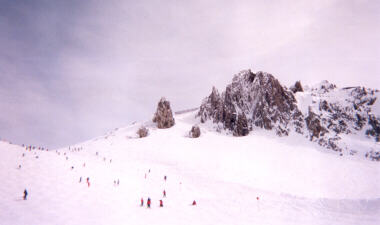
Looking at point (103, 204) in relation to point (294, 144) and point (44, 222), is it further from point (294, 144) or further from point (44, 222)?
point (294, 144)

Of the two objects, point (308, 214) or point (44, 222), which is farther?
point (308, 214)

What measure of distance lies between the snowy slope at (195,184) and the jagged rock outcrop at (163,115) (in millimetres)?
11132

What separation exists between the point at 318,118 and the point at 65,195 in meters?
73.2

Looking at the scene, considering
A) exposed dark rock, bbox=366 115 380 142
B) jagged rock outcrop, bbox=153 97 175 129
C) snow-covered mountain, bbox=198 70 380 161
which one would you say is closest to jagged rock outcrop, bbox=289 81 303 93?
snow-covered mountain, bbox=198 70 380 161

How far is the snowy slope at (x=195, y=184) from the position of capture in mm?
15961

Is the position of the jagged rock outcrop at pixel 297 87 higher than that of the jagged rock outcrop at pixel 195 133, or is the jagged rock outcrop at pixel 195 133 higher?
the jagged rock outcrop at pixel 297 87

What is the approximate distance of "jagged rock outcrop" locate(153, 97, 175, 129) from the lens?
218ft

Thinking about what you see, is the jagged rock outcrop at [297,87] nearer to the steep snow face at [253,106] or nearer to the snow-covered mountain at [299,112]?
the snow-covered mountain at [299,112]

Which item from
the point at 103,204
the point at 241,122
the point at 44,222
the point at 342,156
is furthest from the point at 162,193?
the point at 342,156

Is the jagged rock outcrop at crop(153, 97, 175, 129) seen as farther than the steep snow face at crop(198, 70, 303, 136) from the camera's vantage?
Yes

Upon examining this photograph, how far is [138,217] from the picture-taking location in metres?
15.2

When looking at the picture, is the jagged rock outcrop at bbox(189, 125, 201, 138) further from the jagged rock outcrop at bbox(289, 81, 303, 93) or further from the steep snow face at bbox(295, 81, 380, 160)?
the jagged rock outcrop at bbox(289, 81, 303, 93)

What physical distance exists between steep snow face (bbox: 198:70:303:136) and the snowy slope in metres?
9.03

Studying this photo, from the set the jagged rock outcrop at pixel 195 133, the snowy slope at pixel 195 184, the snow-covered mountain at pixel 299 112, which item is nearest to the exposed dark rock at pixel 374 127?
the snow-covered mountain at pixel 299 112
